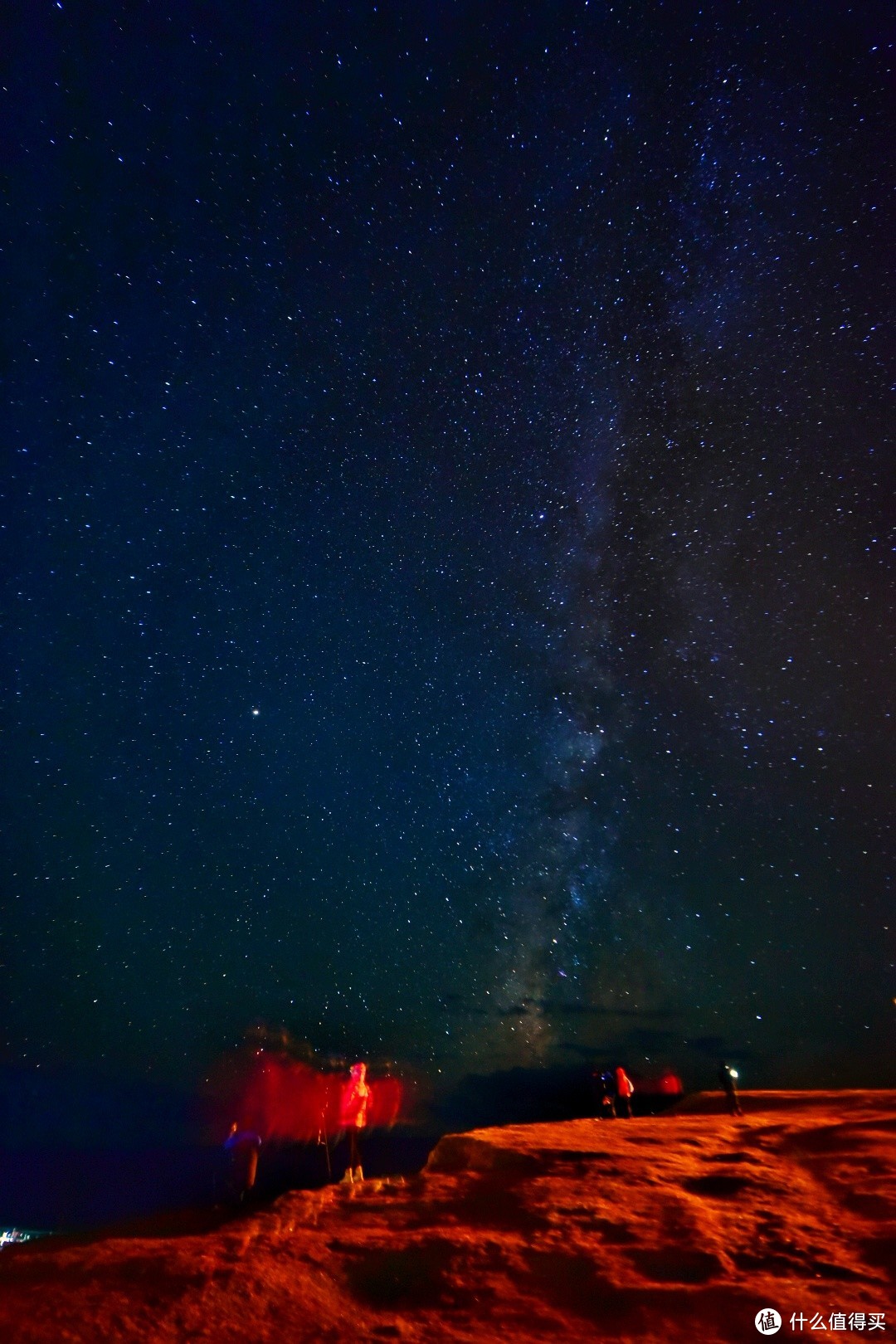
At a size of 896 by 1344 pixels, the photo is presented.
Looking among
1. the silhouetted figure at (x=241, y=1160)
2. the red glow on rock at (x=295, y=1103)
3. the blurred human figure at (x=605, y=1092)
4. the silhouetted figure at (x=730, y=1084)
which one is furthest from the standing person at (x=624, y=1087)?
the silhouetted figure at (x=241, y=1160)

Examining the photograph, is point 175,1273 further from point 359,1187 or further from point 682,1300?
point 682,1300

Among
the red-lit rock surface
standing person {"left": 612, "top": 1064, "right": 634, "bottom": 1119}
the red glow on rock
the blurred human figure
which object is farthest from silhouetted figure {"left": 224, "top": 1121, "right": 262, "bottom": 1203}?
the blurred human figure

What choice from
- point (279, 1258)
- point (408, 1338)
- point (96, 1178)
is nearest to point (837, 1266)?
point (408, 1338)

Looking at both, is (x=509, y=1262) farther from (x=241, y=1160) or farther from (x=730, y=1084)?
(x=730, y=1084)

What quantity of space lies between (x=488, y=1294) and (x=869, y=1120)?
10458mm

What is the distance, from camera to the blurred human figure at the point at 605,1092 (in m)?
18.1

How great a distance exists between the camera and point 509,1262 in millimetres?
6668

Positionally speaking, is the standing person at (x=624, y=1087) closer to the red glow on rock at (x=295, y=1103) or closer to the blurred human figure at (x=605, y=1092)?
the blurred human figure at (x=605, y=1092)

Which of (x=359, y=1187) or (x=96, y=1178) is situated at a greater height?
(x=359, y=1187)

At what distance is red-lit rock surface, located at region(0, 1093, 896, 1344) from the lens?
5523 mm

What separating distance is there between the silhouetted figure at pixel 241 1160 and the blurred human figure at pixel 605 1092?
1059cm

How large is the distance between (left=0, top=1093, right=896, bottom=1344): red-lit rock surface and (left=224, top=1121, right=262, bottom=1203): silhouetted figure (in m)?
3.03

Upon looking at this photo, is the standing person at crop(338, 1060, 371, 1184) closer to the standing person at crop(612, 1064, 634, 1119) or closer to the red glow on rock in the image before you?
the red glow on rock

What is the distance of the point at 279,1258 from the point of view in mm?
6723
